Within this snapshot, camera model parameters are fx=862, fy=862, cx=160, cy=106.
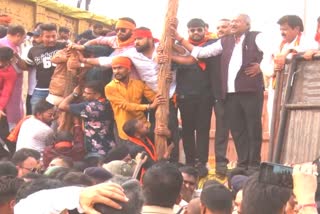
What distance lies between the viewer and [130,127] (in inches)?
369

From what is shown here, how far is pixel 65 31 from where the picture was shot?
42.7ft

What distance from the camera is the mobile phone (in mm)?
4082

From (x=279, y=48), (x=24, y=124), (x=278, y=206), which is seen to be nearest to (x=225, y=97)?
(x=279, y=48)

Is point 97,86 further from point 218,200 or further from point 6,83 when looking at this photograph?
point 218,200

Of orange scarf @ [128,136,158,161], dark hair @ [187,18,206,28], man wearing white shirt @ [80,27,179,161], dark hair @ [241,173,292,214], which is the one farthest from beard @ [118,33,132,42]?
dark hair @ [241,173,292,214]

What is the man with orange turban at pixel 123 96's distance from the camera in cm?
969

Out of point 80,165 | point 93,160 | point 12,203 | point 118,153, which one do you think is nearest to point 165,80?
point 118,153

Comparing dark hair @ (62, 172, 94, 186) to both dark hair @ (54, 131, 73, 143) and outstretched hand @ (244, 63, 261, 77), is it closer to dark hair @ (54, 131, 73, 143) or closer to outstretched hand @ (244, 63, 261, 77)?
outstretched hand @ (244, 63, 261, 77)

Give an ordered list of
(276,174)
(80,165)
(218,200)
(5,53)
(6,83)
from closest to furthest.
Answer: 1. (276,174)
2. (218,200)
3. (80,165)
4. (5,53)
5. (6,83)

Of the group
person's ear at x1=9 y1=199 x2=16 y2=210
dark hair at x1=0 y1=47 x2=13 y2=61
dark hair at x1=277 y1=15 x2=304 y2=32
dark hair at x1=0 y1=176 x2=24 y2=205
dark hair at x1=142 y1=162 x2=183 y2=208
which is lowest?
person's ear at x1=9 y1=199 x2=16 y2=210

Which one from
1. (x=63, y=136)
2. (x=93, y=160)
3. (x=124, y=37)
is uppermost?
(x=124, y=37)

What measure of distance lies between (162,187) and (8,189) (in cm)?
100

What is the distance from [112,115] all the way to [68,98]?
715 millimetres

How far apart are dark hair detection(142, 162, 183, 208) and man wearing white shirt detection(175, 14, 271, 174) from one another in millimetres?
3799
